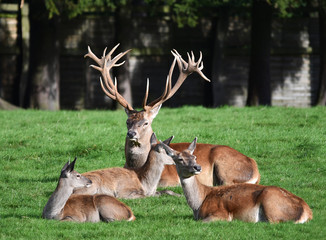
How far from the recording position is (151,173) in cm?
981

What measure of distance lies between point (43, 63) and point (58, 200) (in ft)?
39.1

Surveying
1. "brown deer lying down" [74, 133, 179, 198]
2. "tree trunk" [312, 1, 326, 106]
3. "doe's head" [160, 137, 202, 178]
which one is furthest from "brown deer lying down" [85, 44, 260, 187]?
"tree trunk" [312, 1, 326, 106]

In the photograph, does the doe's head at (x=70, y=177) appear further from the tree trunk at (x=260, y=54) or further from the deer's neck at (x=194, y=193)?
the tree trunk at (x=260, y=54)

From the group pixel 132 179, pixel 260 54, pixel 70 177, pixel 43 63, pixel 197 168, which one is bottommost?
pixel 132 179

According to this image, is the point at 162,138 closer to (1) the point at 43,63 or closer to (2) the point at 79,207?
(2) the point at 79,207

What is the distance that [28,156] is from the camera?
478 inches

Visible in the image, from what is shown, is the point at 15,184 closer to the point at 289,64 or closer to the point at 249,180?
the point at 249,180

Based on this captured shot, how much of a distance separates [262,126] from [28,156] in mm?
4689

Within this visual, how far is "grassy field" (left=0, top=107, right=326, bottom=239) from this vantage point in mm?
7320

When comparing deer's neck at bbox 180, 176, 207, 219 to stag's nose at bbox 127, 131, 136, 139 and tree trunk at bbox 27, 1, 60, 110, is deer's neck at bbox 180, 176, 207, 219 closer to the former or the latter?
stag's nose at bbox 127, 131, 136, 139

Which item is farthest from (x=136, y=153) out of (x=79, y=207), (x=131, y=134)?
(x=79, y=207)

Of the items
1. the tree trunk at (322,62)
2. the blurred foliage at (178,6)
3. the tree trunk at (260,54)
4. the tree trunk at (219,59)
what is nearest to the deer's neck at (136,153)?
the blurred foliage at (178,6)

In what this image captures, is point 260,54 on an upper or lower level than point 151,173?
upper

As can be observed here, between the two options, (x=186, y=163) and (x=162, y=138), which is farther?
(x=162, y=138)
